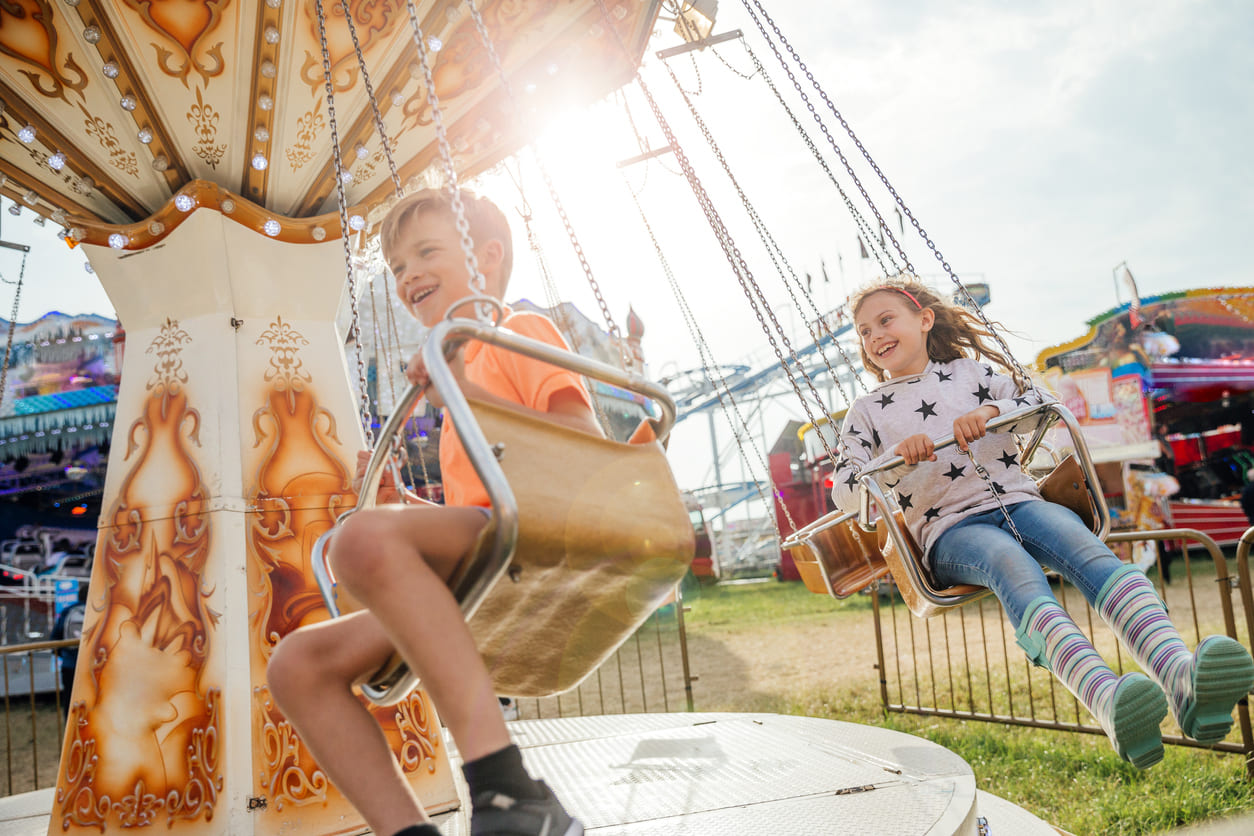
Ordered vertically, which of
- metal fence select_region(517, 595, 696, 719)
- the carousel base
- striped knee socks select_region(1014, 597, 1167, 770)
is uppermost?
striped knee socks select_region(1014, 597, 1167, 770)

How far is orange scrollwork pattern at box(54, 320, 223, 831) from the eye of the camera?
8.39ft

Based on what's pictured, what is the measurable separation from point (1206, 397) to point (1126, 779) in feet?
44.3

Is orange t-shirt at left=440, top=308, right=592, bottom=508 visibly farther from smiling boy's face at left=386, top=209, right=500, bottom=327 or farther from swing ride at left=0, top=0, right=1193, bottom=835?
swing ride at left=0, top=0, right=1193, bottom=835

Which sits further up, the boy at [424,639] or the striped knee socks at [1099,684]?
the boy at [424,639]

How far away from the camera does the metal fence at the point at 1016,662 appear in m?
3.66

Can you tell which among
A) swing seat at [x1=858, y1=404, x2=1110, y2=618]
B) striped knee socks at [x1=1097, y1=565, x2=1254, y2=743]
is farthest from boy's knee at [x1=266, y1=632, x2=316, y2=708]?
striped knee socks at [x1=1097, y1=565, x2=1254, y2=743]

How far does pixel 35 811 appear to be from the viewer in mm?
3268

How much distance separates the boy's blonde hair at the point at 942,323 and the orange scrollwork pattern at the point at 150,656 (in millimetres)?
2441

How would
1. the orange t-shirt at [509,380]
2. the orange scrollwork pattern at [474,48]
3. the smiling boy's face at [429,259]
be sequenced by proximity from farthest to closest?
the orange scrollwork pattern at [474,48] < the smiling boy's face at [429,259] < the orange t-shirt at [509,380]

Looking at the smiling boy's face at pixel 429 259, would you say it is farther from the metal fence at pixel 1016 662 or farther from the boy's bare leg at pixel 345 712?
the metal fence at pixel 1016 662

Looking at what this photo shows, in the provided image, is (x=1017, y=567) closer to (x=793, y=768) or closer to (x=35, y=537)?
(x=793, y=768)

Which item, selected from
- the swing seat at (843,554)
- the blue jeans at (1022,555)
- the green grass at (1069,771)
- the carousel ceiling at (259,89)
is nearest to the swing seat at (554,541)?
the blue jeans at (1022,555)

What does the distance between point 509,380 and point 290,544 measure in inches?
72.3

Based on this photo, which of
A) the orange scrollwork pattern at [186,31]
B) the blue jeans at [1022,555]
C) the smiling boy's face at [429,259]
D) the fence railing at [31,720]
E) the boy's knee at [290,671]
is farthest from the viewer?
the fence railing at [31,720]
